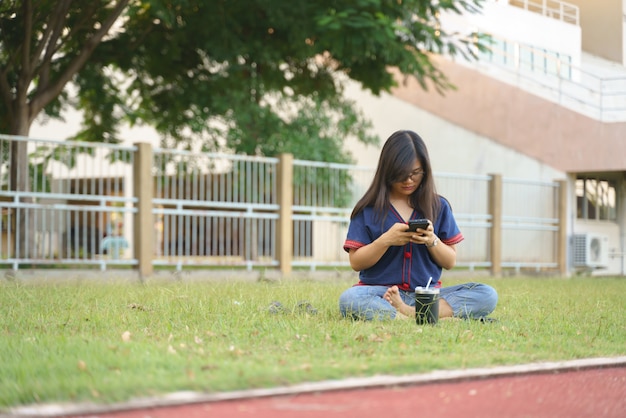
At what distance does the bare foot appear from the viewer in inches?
299

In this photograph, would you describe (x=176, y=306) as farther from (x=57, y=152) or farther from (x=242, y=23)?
(x=242, y=23)

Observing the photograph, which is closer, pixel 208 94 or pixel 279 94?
pixel 208 94

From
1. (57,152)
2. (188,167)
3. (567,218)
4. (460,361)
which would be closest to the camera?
(460,361)

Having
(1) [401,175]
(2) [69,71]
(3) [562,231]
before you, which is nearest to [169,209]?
(2) [69,71]

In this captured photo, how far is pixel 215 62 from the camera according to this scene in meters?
20.5

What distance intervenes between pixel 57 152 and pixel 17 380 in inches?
450

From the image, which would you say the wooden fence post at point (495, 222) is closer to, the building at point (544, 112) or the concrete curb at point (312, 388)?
the building at point (544, 112)

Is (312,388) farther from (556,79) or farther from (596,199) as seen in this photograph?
(596,199)

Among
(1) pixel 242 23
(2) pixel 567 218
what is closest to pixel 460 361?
(1) pixel 242 23

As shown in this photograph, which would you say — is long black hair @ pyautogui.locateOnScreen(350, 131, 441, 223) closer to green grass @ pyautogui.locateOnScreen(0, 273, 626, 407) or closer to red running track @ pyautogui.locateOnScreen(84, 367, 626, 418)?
green grass @ pyautogui.locateOnScreen(0, 273, 626, 407)

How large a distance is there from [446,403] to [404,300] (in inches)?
125

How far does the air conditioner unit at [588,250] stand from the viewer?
2486 cm

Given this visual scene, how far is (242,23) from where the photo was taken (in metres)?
18.9

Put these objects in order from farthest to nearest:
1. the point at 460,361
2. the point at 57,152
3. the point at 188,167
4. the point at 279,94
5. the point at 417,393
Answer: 1. the point at 279,94
2. the point at 188,167
3. the point at 57,152
4. the point at 460,361
5. the point at 417,393
